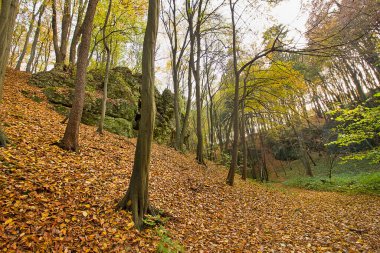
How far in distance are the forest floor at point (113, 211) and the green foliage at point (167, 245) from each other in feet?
0.14

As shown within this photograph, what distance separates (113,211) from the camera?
4664mm

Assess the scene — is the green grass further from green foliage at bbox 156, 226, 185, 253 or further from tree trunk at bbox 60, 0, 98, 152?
tree trunk at bbox 60, 0, 98, 152

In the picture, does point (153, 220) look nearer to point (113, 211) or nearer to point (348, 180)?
point (113, 211)

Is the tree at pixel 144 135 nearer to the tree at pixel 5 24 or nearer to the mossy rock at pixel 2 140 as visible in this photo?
the tree at pixel 5 24

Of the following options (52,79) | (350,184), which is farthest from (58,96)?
(350,184)

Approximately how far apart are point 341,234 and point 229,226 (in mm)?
2890

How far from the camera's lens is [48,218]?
3.82 metres

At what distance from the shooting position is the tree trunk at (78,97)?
7.05m

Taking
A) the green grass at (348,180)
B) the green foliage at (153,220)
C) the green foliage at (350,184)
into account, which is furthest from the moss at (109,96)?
the green grass at (348,180)

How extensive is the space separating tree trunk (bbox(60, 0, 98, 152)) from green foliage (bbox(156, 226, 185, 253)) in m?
4.22

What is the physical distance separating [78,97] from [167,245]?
550 centimetres

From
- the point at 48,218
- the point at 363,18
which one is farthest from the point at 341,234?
the point at 363,18

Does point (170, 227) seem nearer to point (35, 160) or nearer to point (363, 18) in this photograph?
point (35, 160)

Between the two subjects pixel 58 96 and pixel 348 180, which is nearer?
pixel 58 96
